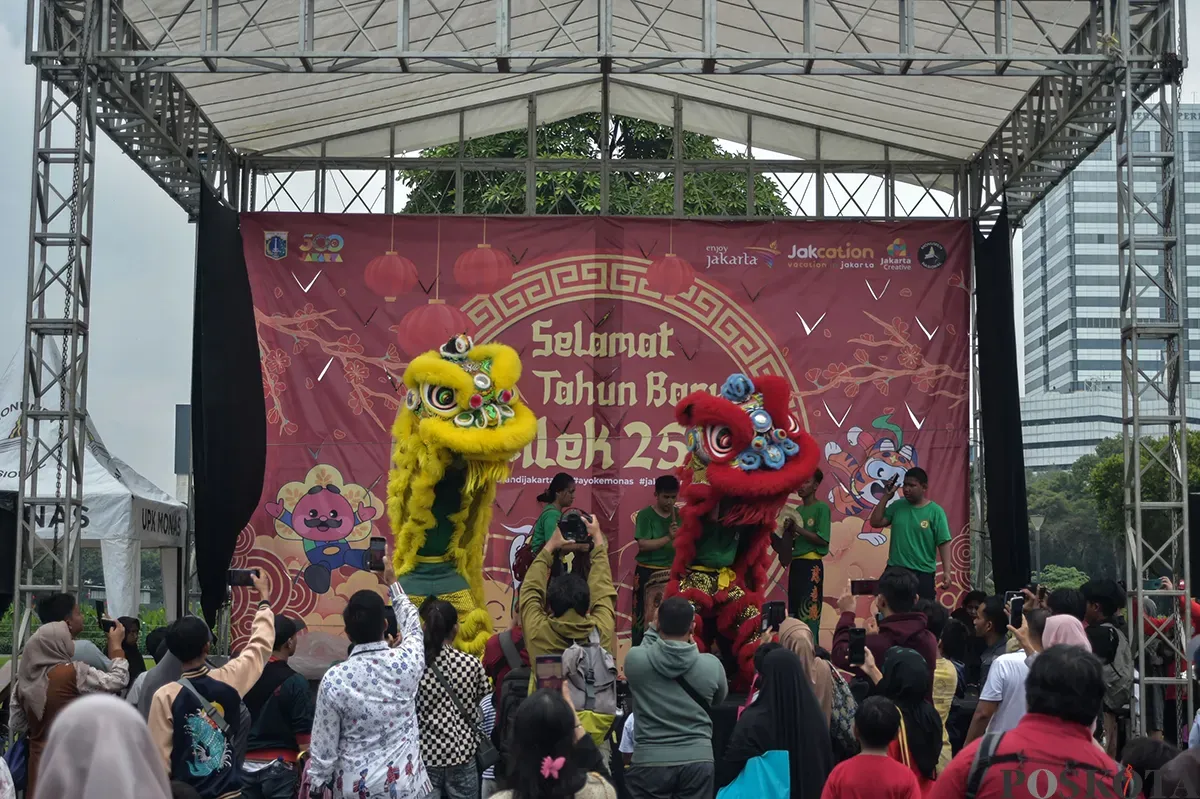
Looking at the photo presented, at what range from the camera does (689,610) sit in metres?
4.43

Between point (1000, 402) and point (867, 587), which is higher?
point (1000, 402)

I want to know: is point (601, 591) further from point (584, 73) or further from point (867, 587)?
point (584, 73)

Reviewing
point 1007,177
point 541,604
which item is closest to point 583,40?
point 1007,177

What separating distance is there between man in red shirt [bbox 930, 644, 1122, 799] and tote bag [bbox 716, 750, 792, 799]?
3.67 feet

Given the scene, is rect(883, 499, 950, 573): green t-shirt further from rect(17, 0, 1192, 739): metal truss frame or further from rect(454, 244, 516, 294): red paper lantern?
rect(454, 244, 516, 294): red paper lantern

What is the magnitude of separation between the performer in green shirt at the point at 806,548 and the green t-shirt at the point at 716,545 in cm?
101

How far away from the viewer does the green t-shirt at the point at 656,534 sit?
815cm

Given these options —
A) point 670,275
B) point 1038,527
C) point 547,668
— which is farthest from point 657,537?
point 1038,527

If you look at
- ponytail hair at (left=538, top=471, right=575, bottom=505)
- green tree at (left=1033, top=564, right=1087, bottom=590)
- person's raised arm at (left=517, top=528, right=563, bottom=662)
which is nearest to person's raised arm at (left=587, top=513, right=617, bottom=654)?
person's raised arm at (left=517, top=528, right=563, bottom=662)

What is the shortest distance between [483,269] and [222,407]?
222cm

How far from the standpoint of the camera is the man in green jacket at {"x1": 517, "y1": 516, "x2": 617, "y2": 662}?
196 inches

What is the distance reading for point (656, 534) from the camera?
8172mm

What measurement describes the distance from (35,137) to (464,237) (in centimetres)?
333

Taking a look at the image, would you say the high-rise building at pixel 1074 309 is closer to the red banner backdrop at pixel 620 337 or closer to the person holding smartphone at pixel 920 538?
the red banner backdrop at pixel 620 337
